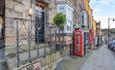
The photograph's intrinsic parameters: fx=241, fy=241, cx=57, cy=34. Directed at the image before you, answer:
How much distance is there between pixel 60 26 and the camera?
14.1 meters

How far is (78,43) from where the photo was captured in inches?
794

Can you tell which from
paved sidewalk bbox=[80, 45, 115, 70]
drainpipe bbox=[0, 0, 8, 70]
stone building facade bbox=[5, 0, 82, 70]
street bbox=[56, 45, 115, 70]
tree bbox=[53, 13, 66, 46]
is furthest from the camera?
paved sidewalk bbox=[80, 45, 115, 70]

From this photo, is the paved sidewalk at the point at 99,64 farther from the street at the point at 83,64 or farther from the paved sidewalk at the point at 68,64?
the paved sidewalk at the point at 68,64

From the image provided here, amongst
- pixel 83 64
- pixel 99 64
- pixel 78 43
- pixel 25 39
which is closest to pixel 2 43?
pixel 25 39

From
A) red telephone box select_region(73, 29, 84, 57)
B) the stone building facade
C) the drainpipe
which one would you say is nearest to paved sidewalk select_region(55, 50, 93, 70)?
the stone building facade

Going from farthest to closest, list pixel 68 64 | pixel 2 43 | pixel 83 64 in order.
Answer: pixel 83 64 → pixel 68 64 → pixel 2 43

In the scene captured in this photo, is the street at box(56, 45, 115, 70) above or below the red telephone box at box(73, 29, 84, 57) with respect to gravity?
below

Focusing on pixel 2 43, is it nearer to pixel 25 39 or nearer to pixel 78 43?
pixel 25 39

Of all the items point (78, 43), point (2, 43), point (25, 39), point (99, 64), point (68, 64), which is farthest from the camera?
point (78, 43)

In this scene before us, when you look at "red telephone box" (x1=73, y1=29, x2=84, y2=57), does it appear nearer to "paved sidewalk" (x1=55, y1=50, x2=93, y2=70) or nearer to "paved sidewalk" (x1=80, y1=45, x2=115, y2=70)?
"paved sidewalk" (x1=80, y1=45, x2=115, y2=70)

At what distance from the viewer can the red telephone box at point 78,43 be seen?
1991 cm

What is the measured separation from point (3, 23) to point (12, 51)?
1.76 m

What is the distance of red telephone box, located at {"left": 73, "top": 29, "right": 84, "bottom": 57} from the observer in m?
19.9

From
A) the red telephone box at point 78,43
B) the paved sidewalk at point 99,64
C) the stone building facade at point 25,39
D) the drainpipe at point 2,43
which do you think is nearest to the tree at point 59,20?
the stone building facade at point 25,39
